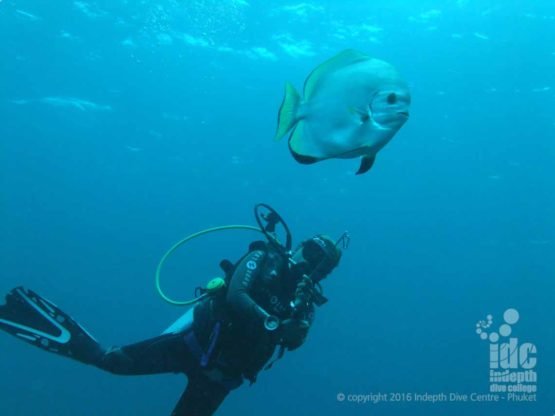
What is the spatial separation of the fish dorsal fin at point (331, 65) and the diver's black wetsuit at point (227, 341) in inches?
109

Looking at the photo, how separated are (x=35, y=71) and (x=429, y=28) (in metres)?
19.0

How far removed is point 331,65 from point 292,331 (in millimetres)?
2894

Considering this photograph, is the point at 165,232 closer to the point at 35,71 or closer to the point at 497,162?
the point at 35,71

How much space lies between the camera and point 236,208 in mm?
42531

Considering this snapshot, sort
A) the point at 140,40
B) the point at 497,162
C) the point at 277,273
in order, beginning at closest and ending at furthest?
the point at 277,273, the point at 140,40, the point at 497,162

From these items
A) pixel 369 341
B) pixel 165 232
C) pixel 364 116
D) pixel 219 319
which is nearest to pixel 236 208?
pixel 165 232

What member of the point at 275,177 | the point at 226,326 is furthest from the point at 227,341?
the point at 275,177

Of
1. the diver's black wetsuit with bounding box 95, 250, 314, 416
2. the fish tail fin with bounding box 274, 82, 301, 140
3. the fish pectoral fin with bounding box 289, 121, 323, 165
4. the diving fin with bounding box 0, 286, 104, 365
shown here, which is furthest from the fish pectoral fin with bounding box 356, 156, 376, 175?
the diving fin with bounding box 0, 286, 104, 365

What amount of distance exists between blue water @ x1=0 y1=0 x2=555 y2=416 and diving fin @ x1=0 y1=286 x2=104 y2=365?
15.0m

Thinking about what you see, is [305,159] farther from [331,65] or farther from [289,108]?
[331,65]

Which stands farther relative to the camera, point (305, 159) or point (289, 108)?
point (289, 108)

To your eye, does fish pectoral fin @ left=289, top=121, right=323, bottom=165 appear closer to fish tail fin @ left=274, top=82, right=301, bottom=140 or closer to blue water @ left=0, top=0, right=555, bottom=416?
fish tail fin @ left=274, top=82, right=301, bottom=140

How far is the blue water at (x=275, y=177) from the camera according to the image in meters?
19.4

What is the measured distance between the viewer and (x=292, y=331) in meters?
4.54
